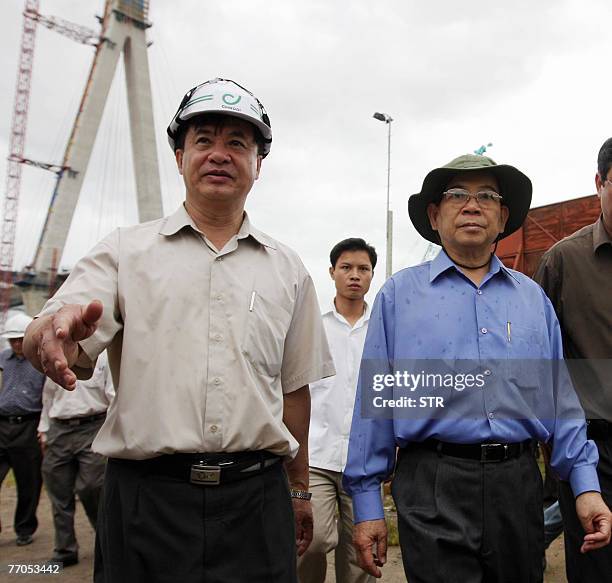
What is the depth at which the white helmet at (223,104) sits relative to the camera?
185 centimetres

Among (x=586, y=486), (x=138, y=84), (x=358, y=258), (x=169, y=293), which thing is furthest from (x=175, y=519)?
(x=138, y=84)

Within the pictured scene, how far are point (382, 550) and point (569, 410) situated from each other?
83 cm

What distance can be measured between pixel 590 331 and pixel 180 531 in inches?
66.3

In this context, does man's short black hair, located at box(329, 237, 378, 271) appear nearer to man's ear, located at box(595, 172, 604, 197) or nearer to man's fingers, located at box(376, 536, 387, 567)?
man's ear, located at box(595, 172, 604, 197)

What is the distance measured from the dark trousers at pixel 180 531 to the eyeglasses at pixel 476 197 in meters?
1.21

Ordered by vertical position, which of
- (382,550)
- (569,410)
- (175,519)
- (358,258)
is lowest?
(382,550)

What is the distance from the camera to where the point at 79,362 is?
1582mm

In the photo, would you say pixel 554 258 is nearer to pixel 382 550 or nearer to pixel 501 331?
pixel 501 331

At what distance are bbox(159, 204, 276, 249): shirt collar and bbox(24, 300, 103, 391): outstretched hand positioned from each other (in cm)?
57

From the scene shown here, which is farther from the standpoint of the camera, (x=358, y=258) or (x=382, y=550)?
(x=358, y=258)

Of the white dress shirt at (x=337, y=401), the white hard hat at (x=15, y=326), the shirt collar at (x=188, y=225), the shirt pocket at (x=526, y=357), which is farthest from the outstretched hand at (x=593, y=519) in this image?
the white hard hat at (x=15, y=326)

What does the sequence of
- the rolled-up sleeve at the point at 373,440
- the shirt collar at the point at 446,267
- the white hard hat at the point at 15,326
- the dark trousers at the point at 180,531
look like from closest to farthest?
the dark trousers at the point at 180,531 → the rolled-up sleeve at the point at 373,440 → the shirt collar at the point at 446,267 → the white hard hat at the point at 15,326

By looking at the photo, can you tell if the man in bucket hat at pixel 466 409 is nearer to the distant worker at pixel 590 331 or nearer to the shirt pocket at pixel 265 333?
the distant worker at pixel 590 331

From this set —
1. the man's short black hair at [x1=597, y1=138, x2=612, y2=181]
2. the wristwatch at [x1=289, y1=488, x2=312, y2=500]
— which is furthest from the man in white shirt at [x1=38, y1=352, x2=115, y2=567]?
the man's short black hair at [x1=597, y1=138, x2=612, y2=181]
